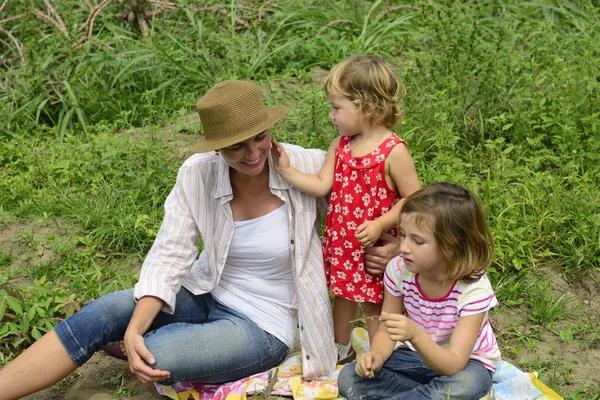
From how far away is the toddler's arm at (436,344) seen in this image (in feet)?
10.0

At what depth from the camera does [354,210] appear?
3643 mm

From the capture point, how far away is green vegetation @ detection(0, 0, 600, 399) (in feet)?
14.8

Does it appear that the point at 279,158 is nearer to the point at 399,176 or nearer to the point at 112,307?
the point at 399,176

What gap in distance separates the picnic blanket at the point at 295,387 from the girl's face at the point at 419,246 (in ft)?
1.98

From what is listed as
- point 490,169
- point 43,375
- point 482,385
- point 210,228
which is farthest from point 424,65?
point 43,375

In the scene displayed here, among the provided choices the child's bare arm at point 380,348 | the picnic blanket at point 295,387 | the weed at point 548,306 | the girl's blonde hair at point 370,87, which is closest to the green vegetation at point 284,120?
the weed at point 548,306

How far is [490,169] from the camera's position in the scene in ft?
16.7

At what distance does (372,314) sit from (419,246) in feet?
2.23

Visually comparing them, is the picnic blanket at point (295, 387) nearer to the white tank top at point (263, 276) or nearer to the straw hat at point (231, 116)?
the white tank top at point (263, 276)

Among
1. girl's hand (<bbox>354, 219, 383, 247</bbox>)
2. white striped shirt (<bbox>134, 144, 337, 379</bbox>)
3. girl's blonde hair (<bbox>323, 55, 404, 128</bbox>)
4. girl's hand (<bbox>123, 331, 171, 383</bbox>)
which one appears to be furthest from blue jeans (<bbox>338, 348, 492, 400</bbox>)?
girl's blonde hair (<bbox>323, 55, 404, 128</bbox>)

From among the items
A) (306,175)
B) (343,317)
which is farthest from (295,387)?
(306,175)

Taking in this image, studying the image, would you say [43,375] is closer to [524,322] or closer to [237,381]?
[237,381]

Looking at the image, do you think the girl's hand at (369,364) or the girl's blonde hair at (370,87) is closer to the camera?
the girl's hand at (369,364)

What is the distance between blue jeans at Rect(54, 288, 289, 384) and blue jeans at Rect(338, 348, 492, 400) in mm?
393
